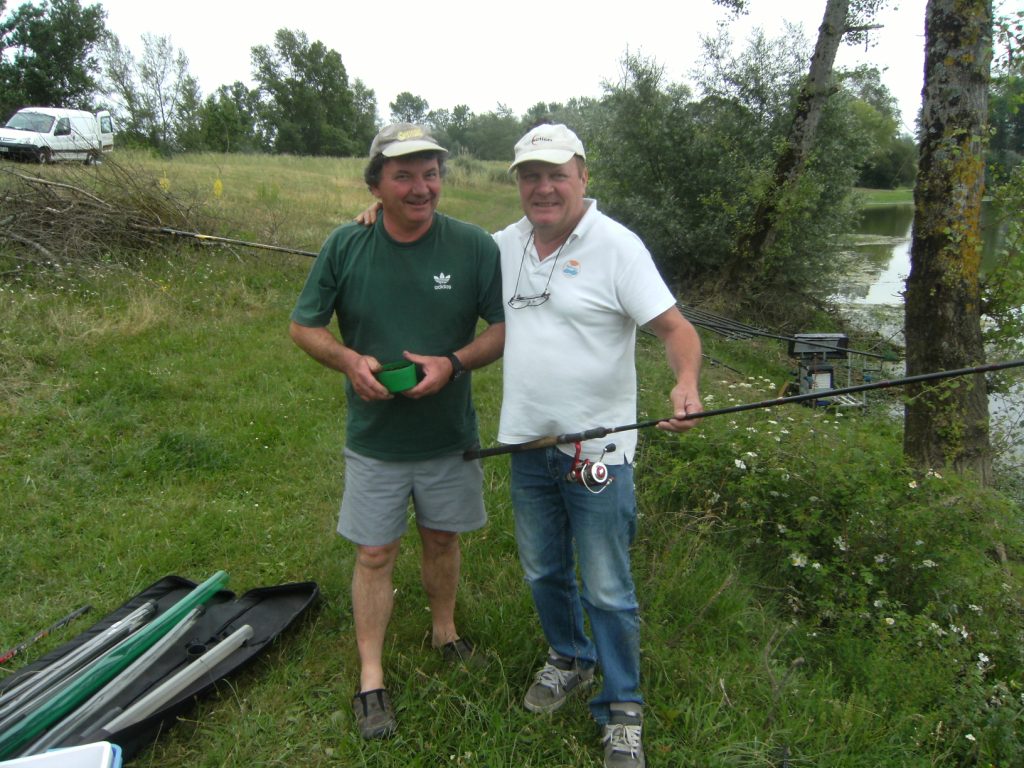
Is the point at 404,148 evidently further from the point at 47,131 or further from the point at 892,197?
the point at 892,197

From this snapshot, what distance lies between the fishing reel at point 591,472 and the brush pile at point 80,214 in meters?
7.87

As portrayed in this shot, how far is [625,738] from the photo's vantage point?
233 cm

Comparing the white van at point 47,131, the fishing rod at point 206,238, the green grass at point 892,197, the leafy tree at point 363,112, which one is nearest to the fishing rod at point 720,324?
the fishing rod at point 206,238

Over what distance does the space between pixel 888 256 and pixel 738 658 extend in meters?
20.8

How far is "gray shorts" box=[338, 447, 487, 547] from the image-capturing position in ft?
8.41

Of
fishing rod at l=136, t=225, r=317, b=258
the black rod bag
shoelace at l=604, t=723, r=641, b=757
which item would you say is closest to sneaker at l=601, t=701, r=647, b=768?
shoelace at l=604, t=723, r=641, b=757

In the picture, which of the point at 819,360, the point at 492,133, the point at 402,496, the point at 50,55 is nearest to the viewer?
the point at 402,496

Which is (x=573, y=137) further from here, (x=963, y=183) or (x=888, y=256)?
(x=888, y=256)

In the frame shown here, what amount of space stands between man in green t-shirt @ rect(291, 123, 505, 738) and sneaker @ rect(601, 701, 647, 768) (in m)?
0.74

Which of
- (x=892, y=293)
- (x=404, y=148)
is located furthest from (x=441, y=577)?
(x=892, y=293)

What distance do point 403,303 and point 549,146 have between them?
706 mm

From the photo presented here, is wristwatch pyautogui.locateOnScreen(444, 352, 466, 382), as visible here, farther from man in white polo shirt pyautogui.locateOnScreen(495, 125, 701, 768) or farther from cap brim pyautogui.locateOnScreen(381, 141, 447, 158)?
cap brim pyautogui.locateOnScreen(381, 141, 447, 158)

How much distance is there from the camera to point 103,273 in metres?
8.08

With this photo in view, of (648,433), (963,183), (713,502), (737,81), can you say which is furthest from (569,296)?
(737,81)
